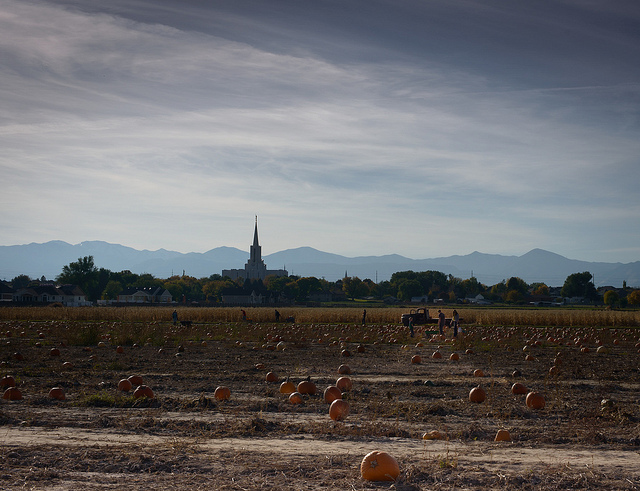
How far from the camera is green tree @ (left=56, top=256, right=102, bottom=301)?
140 metres

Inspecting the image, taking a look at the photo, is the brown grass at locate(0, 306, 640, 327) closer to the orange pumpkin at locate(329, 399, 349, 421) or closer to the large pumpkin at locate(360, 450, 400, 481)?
the orange pumpkin at locate(329, 399, 349, 421)

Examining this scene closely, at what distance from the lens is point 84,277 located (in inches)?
5546

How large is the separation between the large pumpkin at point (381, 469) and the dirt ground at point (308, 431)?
0.07m

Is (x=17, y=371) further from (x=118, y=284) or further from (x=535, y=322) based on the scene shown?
(x=118, y=284)

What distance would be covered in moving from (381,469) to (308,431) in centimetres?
245

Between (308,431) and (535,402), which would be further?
(535,402)

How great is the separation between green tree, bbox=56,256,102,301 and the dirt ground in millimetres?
133953

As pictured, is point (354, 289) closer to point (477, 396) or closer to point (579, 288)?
point (579, 288)

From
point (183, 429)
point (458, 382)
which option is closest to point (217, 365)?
point (458, 382)

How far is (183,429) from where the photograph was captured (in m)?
8.11

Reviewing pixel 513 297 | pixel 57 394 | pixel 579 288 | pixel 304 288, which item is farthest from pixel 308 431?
pixel 579 288

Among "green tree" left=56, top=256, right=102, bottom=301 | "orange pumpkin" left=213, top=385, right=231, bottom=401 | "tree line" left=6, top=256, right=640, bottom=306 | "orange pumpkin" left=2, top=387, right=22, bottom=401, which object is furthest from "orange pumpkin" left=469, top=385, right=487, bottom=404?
"green tree" left=56, top=256, right=102, bottom=301

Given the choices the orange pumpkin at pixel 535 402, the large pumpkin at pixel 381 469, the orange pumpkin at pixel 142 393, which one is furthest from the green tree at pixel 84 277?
the large pumpkin at pixel 381 469

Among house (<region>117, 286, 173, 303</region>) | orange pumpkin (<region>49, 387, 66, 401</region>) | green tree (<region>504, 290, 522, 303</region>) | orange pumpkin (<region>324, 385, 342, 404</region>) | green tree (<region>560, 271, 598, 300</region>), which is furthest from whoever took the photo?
green tree (<region>560, 271, 598, 300</region>)
